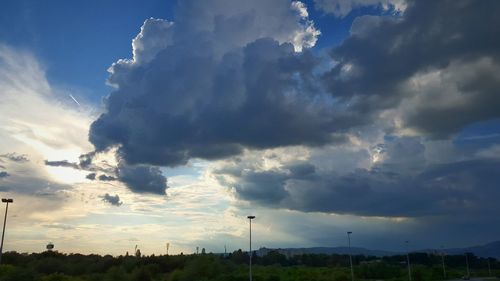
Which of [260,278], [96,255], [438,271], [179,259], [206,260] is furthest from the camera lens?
[96,255]

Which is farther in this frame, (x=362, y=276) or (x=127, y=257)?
(x=127, y=257)

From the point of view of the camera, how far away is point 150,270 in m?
131

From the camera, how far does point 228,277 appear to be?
311 ft

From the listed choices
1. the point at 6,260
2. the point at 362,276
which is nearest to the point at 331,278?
the point at 362,276

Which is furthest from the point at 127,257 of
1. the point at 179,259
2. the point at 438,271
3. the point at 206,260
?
the point at 438,271

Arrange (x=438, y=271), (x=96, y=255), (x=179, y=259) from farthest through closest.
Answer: (x=96, y=255)
(x=179, y=259)
(x=438, y=271)

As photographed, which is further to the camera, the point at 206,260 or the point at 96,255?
the point at 96,255

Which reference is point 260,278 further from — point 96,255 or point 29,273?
point 96,255

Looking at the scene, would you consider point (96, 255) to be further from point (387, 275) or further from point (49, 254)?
point (387, 275)

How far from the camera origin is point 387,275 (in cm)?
13600

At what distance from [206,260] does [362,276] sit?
166ft

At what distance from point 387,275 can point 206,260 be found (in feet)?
184

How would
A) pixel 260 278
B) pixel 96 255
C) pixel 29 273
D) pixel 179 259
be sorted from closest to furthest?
pixel 29 273 → pixel 260 278 → pixel 179 259 → pixel 96 255

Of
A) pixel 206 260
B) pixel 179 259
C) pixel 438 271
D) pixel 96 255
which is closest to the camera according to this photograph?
pixel 206 260
